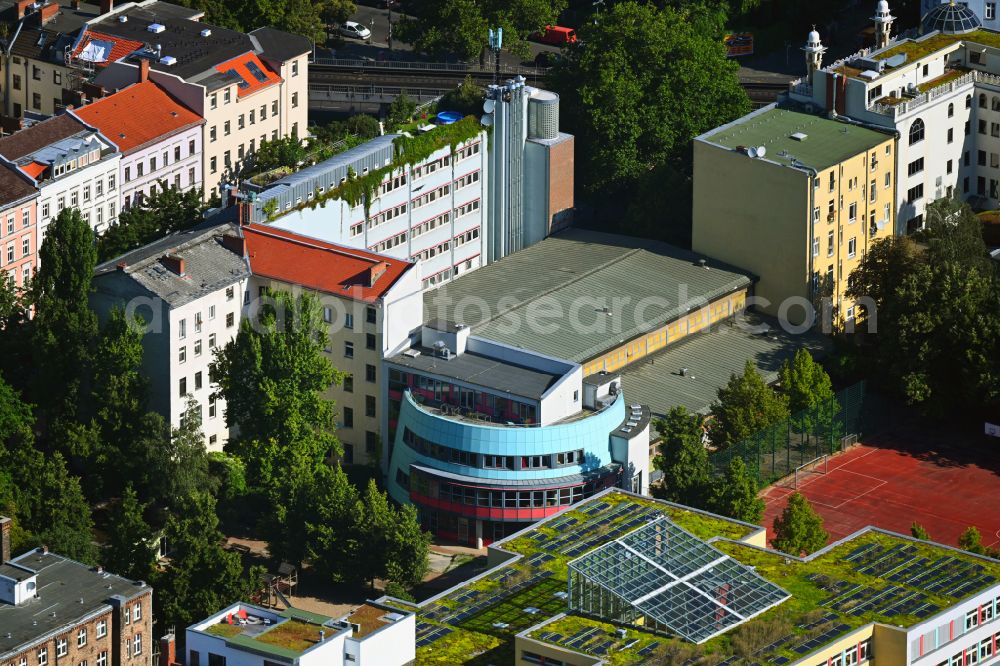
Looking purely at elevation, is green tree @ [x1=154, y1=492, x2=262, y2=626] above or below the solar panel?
below

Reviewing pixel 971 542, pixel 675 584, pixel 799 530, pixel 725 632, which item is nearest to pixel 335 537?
pixel 675 584

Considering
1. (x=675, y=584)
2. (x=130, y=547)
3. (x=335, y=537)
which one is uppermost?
(x=675, y=584)

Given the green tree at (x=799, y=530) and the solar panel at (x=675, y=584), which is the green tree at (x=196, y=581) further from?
the green tree at (x=799, y=530)

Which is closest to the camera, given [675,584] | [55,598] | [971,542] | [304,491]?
[675,584]

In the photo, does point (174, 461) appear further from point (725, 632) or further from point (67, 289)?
point (725, 632)

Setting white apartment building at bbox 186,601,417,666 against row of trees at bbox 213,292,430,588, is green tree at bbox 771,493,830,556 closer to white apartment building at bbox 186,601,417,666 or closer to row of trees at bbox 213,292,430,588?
row of trees at bbox 213,292,430,588

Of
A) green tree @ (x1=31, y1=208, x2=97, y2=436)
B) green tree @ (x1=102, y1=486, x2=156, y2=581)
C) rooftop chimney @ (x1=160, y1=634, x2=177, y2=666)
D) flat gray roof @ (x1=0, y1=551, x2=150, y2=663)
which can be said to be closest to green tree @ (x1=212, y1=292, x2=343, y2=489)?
green tree @ (x1=31, y1=208, x2=97, y2=436)
